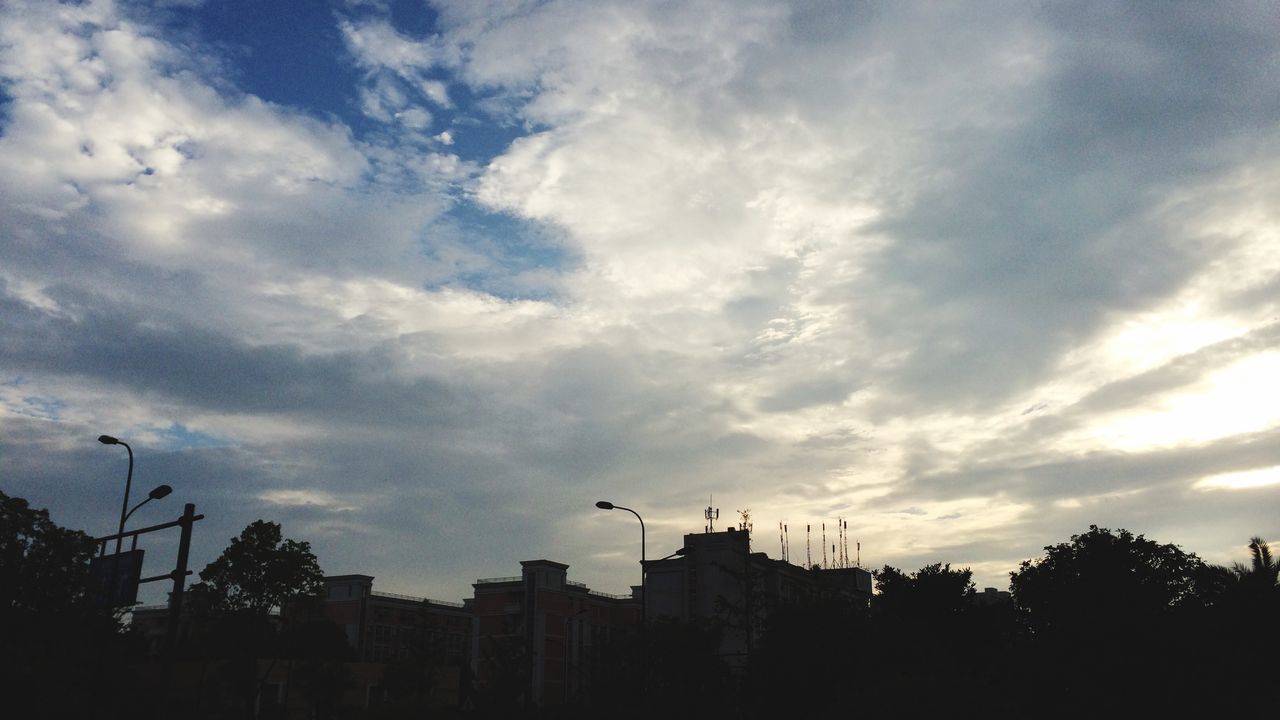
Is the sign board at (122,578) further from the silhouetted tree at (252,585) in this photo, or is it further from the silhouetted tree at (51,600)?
the silhouetted tree at (252,585)

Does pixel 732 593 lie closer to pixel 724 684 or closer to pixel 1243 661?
pixel 724 684

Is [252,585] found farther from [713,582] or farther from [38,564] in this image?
[713,582]

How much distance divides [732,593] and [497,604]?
3110cm

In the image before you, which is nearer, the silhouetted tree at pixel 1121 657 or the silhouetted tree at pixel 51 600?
the silhouetted tree at pixel 1121 657

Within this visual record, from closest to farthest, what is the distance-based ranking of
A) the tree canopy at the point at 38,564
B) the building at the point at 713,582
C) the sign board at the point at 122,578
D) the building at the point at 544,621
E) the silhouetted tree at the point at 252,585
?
1. the sign board at the point at 122,578
2. the tree canopy at the point at 38,564
3. the silhouetted tree at the point at 252,585
4. the building at the point at 713,582
5. the building at the point at 544,621

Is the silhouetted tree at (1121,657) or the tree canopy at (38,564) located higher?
the tree canopy at (38,564)

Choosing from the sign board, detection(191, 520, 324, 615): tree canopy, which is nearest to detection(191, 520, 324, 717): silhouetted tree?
detection(191, 520, 324, 615): tree canopy

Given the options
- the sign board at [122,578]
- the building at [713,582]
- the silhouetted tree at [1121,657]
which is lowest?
the silhouetted tree at [1121,657]

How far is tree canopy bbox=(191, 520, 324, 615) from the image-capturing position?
2354 inches

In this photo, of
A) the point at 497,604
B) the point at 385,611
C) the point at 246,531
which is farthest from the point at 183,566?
the point at 385,611

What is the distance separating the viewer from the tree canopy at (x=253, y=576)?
2354 inches

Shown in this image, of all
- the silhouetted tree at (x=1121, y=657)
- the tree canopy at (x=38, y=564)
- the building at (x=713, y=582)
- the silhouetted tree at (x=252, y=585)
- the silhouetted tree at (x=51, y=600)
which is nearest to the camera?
the silhouetted tree at (x=1121, y=657)


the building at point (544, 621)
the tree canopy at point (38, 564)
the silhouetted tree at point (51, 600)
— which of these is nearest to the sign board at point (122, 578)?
the silhouetted tree at point (51, 600)

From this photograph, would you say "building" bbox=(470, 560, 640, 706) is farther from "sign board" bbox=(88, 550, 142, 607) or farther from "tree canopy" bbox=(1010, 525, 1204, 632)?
"sign board" bbox=(88, 550, 142, 607)
